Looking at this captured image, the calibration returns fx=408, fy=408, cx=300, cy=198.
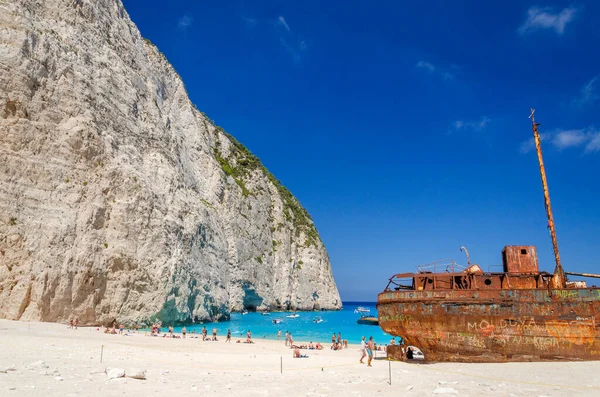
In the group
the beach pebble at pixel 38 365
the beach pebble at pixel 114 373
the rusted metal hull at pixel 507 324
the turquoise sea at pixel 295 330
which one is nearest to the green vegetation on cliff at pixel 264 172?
the turquoise sea at pixel 295 330

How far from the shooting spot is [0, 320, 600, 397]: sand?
9.28 meters

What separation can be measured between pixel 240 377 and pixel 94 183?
24106 mm

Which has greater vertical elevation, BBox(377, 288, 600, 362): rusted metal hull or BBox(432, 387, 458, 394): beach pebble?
BBox(377, 288, 600, 362): rusted metal hull

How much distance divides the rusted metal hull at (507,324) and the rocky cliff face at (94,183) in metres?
22.4

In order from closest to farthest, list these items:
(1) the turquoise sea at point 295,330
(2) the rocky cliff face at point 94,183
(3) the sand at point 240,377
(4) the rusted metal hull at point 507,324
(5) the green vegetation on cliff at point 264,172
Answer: (3) the sand at point 240,377 < (4) the rusted metal hull at point 507,324 < (2) the rocky cliff face at point 94,183 < (1) the turquoise sea at point 295,330 < (5) the green vegetation on cliff at point 264,172

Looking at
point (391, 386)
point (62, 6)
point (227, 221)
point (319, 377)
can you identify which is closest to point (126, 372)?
point (319, 377)

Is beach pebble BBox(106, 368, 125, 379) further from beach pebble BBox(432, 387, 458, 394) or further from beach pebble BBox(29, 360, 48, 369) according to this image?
beach pebble BBox(432, 387, 458, 394)

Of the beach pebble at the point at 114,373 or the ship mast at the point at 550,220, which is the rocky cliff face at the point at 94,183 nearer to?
the beach pebble at the point at 114,373

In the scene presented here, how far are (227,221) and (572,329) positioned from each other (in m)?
51.6

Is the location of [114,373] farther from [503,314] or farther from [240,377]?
[503,314]

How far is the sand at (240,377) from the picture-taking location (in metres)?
9.28

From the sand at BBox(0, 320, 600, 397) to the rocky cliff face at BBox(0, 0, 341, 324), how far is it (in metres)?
11.2

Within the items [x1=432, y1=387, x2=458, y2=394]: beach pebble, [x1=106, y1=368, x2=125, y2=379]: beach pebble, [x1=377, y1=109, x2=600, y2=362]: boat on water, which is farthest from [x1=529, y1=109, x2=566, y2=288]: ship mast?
[x1=106, y1=368, x2=125, y2=379]: beach pebble

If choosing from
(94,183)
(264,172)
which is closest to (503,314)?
(94,183)
